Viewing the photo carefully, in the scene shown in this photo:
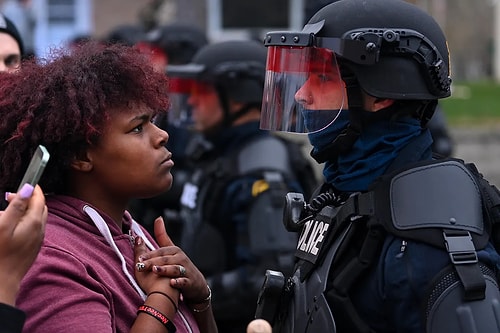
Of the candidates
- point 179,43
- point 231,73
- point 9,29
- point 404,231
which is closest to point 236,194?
point 231,73

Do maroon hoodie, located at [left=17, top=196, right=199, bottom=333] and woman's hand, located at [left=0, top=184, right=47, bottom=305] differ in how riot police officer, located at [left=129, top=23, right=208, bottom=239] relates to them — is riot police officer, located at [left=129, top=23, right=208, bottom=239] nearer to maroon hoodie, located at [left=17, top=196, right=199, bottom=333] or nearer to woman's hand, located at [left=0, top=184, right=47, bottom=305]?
maroon hoodie, located at [left=17, top=196, right=199, bottom=333]

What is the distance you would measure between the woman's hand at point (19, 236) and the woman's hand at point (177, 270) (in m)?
0.46

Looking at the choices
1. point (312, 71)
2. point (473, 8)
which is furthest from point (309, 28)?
point (473, 8)

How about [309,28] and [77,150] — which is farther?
[309,28]

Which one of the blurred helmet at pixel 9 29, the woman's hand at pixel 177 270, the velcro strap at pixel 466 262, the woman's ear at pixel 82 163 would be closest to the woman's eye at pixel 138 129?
the woman's ear at pixel 82 163

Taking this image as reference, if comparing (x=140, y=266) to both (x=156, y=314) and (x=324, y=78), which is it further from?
(x=324, y=78)

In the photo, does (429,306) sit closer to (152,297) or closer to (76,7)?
(152,297)

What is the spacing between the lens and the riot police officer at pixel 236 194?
4316 millimetres

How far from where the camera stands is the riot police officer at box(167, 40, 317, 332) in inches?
170

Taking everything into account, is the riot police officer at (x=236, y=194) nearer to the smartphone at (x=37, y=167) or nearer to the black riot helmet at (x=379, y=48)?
the black riot helmet at (x=379, y=48)

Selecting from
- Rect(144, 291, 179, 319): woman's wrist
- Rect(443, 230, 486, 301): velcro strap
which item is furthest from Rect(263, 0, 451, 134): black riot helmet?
Rect(144, 291, 179, 319): woman's wrist

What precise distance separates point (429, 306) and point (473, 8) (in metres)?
44.1

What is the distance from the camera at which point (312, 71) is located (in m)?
2.62

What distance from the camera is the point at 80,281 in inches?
85.5
